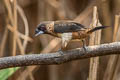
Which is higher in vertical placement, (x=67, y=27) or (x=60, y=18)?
(x=67, y=27)

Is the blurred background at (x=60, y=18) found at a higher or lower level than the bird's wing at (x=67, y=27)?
lower

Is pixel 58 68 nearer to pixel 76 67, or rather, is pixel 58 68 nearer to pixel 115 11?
pixel 76 67

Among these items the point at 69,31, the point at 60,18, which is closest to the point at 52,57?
the point at 69,31

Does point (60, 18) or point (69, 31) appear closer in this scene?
point (69, 31)

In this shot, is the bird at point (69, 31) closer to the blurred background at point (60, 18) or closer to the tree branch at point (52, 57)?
the tree branch at point (52, 57)

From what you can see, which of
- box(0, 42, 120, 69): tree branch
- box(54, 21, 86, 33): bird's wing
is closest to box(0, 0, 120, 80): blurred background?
box(54, 21, 86, 33): bird's wing

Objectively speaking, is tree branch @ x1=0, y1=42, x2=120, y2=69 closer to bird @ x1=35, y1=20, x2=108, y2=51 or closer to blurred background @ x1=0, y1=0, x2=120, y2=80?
bird @ x1=35, y1=20, x2=108, y2=51

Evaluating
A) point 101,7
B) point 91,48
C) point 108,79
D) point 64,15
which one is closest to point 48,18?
point 64,15

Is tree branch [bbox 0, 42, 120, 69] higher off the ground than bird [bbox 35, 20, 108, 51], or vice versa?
bird [bbox 35, 20, 108, 51]

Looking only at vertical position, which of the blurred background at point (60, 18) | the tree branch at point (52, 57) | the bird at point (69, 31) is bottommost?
the blurred background at point (60, 18)

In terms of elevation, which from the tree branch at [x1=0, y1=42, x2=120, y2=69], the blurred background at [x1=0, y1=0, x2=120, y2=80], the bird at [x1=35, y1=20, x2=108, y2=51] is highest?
the bird at [x1=35, y1=20, x2=108, y2=51]

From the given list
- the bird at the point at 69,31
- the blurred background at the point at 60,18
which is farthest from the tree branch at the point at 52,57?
the blurred background at the point at 60,18

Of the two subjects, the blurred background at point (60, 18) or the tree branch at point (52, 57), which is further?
the blurred background at point (60, 18)

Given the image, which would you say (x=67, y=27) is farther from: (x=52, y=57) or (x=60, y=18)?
(x=60, y=18)
